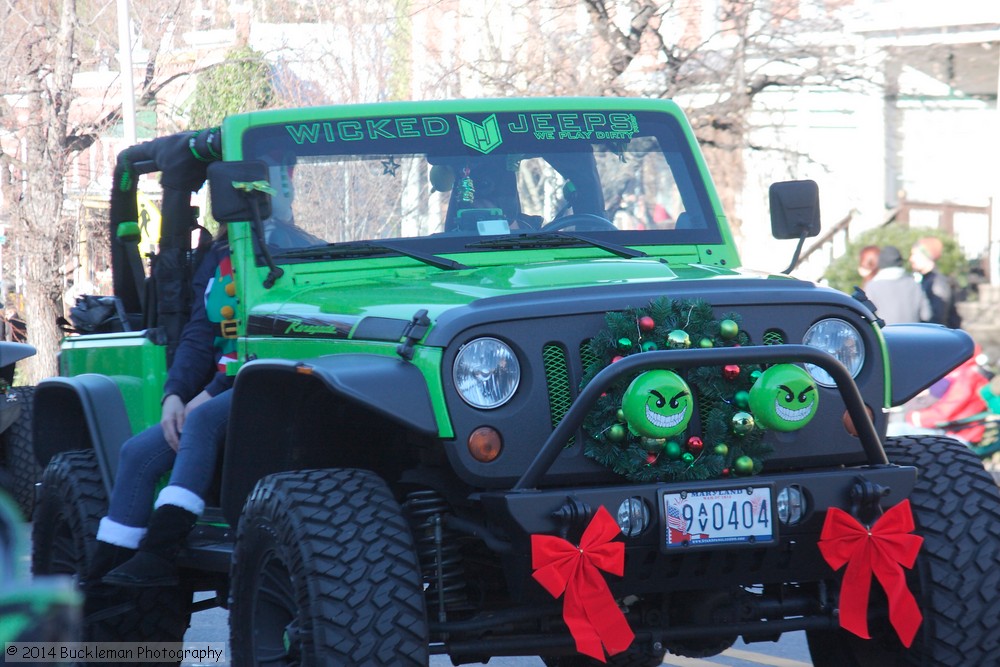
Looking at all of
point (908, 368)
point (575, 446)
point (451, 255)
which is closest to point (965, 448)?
point (908, 368)

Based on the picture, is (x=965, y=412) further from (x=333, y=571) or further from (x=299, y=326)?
(x=333, y=571)

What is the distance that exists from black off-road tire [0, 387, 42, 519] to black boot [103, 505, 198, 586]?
5.28 metres

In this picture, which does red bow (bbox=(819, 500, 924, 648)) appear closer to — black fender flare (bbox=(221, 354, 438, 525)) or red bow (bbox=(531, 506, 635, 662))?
red bow (bbox=(531, 506, 635, 662))

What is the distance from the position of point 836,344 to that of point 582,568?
40.4 inches

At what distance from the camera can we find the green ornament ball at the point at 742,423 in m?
3.96

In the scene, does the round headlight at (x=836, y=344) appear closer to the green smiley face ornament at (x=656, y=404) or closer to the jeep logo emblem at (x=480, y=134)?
the green smiley face ornament at (x=656, y=404)

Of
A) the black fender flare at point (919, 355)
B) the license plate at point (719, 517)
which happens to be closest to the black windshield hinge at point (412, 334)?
the license plate at point (719, 517)

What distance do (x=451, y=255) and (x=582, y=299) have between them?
3.41 feet

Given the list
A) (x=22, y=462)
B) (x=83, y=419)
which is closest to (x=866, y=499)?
(x=83, y=419)

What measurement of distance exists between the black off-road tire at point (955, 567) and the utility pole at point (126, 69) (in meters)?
17.8

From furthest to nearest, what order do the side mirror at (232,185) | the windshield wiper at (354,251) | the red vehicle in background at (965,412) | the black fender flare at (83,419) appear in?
1. the red vehicle in background at (965,412)
2. the black fender flare at (83,419)
3. the windshield wiper at (354,251)
4. the side mirror at (232,185)

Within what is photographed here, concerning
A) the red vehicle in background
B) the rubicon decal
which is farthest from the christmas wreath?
the red vehicle in background

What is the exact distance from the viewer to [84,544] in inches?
213

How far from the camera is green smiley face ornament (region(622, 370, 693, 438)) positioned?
381 cm
